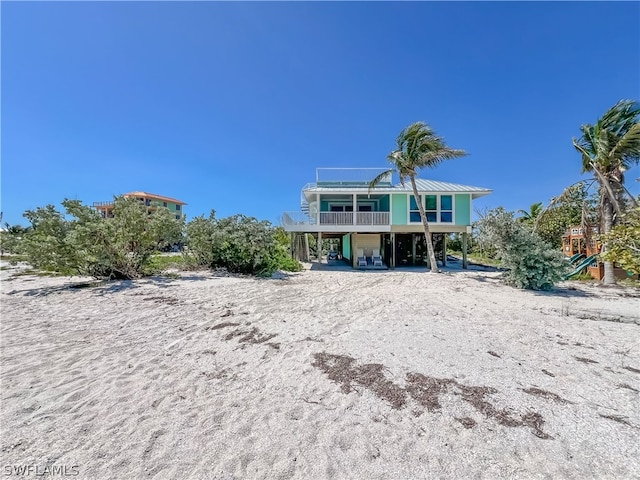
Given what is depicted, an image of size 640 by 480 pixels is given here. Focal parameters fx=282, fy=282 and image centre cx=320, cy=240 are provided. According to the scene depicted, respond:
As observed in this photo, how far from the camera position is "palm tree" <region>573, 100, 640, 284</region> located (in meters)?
9.96

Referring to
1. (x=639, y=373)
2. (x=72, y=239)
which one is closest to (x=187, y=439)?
(x=639, y=373)

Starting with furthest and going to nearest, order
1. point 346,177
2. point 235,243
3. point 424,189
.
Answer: point 346,177 → point 424,189 → point 235,243

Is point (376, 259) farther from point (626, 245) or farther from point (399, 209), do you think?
point (626, 245)

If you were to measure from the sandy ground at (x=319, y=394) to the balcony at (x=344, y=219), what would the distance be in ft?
34.8

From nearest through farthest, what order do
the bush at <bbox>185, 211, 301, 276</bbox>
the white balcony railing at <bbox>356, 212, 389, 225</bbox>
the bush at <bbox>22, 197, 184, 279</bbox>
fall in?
the bush at <bbox>22, 197, 184, 279</bbox> → the bush at <bbox>185, 211, 301, 276</bbox> → the white balcony railing at <bbox>356, 212, 389, 225</bbox>

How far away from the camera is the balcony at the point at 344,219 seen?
16.5 meters

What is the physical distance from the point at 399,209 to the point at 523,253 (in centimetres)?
794

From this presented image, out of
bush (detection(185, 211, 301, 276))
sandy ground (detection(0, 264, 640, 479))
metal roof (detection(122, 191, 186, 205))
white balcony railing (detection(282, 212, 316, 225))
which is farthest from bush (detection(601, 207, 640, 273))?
metal roof (detection(122, 191, 186, 205))

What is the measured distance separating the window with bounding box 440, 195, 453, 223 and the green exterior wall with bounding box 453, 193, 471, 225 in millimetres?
294

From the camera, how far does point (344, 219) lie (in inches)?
654

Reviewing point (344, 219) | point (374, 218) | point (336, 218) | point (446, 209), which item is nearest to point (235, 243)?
point (336, 218)

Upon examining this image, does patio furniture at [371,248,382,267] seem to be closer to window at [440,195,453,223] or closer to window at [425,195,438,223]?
window at [425,195,438,223]

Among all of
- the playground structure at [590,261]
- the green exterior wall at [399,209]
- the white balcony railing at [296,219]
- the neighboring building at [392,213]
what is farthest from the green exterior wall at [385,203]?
the playground structure at [590,261]

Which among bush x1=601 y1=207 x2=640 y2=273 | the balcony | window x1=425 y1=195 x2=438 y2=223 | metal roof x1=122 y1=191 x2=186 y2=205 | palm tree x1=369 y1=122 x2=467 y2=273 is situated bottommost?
bush x1=601 y1=207 x2=640 y2=273
